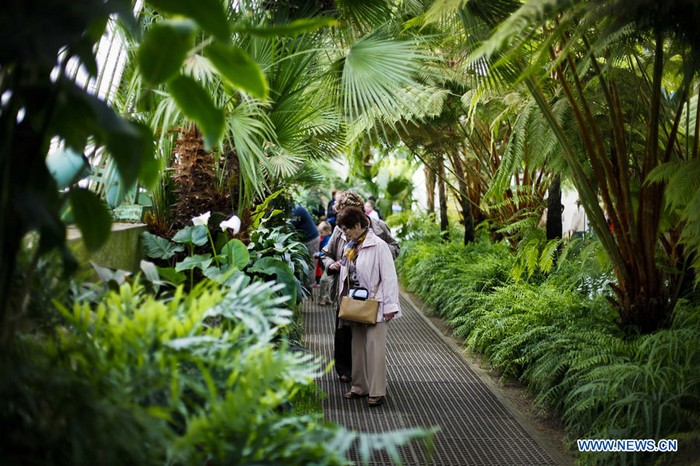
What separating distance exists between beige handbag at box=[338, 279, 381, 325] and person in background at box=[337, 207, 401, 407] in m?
0.07

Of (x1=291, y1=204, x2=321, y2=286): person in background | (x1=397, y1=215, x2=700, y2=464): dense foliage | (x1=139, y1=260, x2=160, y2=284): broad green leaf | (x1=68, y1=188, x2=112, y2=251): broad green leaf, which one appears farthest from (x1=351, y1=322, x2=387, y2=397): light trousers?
(x1=291, y1=204, x2=321, y2=286): person in background

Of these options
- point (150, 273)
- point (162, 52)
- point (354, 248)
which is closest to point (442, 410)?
point (354, 248)

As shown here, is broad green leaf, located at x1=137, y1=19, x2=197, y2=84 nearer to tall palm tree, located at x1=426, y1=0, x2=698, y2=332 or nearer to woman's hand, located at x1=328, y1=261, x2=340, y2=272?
tall palm tree, located at x1=426, y1=0, x2=698, y2=332

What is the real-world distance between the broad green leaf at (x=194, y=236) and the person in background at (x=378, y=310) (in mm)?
1421

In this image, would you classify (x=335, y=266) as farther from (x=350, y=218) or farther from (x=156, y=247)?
(x=156, y=247)

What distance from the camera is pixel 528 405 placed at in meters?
6.36

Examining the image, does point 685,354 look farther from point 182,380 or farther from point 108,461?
point 108,461

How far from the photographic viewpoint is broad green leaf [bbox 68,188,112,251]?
2.58 meters

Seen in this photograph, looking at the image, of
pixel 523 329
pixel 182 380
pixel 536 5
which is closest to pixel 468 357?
pixel 523 329

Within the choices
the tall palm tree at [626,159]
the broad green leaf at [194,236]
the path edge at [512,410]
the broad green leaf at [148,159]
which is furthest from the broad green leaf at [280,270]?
the broad green leaf at [148,159]

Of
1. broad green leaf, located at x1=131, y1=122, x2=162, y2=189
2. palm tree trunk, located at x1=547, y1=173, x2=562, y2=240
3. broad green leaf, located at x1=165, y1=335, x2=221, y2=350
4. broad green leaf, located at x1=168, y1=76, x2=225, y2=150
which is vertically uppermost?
palm tree trunk, located at x1=547, y1=173, x2=562, y2=240

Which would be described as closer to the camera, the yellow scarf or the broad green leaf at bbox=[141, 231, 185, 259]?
the broad green leaf at bbox=[141, 231, 185, 259]

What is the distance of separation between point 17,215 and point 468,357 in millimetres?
6414

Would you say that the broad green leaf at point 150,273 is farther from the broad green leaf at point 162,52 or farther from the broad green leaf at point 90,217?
the broad green leaf at point 162,52
